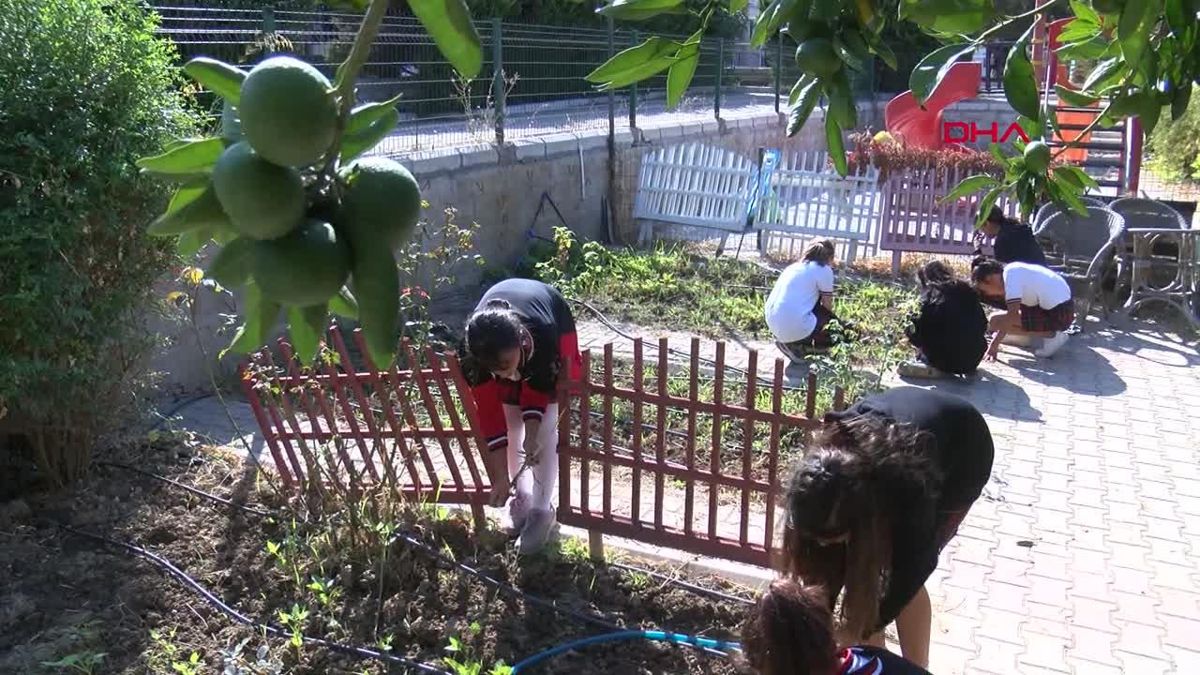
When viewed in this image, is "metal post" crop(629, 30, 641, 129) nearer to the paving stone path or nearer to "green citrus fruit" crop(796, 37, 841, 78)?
the paving stone path

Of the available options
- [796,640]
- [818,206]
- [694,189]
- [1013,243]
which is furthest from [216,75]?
[694,189]

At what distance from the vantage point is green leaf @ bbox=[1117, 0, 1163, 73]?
3.68 feet

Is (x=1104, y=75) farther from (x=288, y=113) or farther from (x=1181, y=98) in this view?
(x=288, y=113)

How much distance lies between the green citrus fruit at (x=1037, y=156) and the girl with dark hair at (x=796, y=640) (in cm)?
95

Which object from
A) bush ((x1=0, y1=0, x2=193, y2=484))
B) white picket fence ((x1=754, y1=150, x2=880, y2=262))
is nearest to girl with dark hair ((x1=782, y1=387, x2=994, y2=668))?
bush ((x1=0, y1=0, x2=193, y2=484))

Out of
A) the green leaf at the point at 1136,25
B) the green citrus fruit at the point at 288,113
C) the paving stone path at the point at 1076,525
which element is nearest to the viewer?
the green citrus fruit at the point at 288,113

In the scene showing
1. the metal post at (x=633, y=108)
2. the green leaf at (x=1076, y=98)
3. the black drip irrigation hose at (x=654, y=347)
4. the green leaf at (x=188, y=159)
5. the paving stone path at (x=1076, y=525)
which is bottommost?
the paving stone path at (x=1076, y=525)

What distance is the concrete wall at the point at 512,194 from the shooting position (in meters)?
6.61

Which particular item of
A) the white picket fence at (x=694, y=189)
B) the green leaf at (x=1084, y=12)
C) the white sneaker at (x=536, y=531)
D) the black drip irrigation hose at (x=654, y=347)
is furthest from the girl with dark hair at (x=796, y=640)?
the white picket fence at (x=694, y=189)

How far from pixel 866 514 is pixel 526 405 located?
201cm

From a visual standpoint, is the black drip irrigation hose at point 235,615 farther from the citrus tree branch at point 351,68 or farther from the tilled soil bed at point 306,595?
the citrus tree branch at point 351,68

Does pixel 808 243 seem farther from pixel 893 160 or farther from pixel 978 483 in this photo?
pixel 978 483

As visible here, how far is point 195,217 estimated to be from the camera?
2.31 ft

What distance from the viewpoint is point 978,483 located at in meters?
3.08
